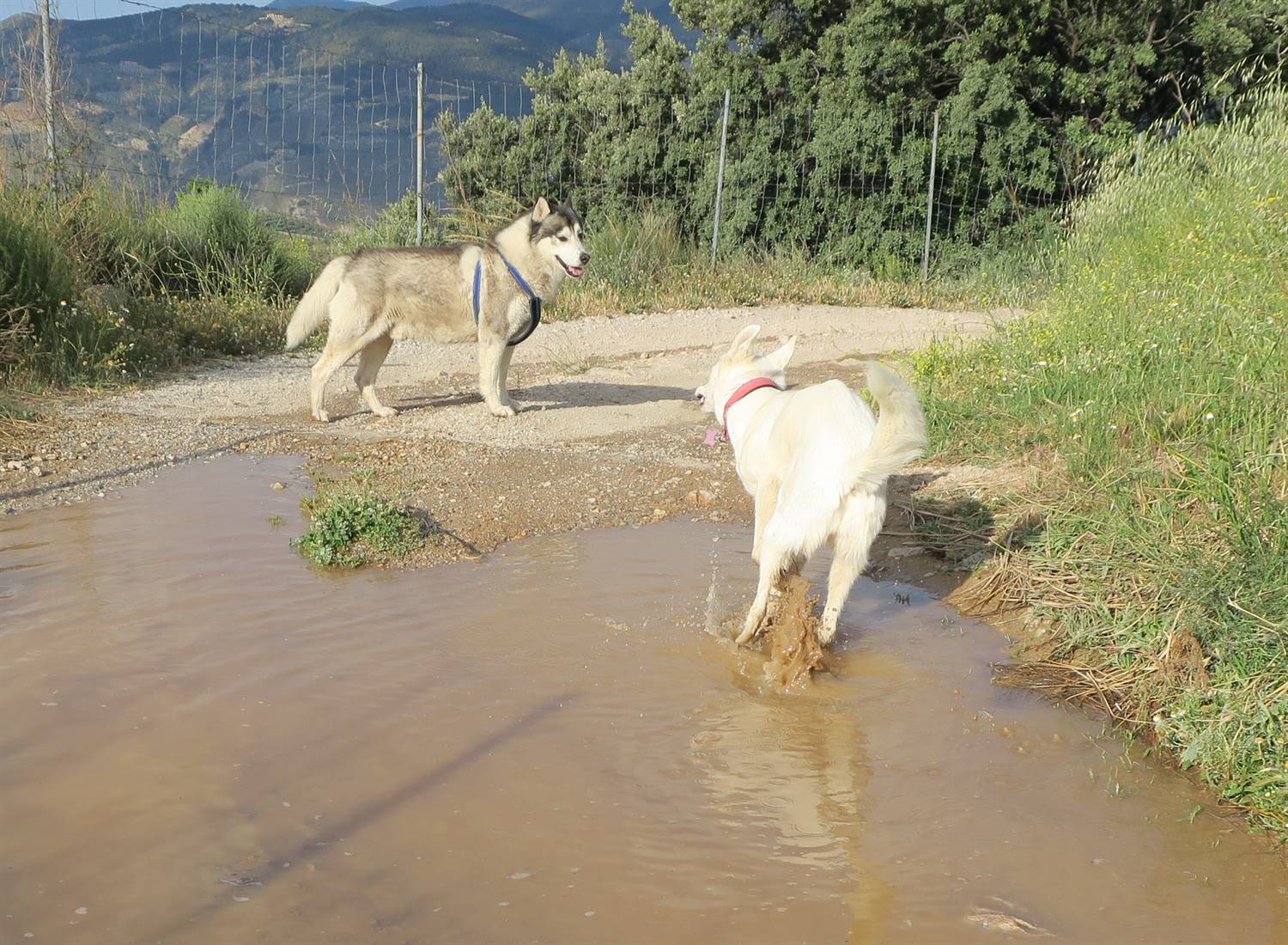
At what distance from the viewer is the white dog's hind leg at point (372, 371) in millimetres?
8102

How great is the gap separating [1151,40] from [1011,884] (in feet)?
60.0

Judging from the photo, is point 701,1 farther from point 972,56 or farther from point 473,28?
point 473,28

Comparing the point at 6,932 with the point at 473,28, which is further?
the point at 473,28

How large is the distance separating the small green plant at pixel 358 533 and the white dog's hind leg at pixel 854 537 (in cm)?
210

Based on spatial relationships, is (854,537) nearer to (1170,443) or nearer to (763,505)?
(763,505)

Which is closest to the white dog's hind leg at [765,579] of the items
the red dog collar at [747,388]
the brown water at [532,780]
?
the brown water at [532,780]

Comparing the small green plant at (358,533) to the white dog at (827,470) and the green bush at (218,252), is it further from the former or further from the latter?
the green bush at (218,252)

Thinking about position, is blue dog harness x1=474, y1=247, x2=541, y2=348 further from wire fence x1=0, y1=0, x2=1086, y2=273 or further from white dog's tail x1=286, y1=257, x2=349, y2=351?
wire fence x1=0, y1=0, x2=1086, y2=273

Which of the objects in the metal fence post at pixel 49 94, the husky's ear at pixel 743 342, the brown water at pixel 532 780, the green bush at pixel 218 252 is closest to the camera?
the brown water at pixel 532 780

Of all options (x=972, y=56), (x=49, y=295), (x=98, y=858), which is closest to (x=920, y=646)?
(x=98, y=858)

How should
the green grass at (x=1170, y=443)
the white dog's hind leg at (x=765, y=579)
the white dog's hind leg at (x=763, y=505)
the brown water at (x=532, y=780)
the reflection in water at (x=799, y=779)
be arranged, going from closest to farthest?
the brown water at (x=532, y=780) → the reflection in water at (x=799, y=779) → the green grass at (x=1170, y=443) → the white dog's hind leg at (x=765, y=579) → the white dog's hind leg at (x=763, y=505)

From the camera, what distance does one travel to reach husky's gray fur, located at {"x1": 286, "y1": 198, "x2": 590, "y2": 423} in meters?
8.02

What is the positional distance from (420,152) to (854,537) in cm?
1039

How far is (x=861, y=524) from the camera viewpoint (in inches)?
149
